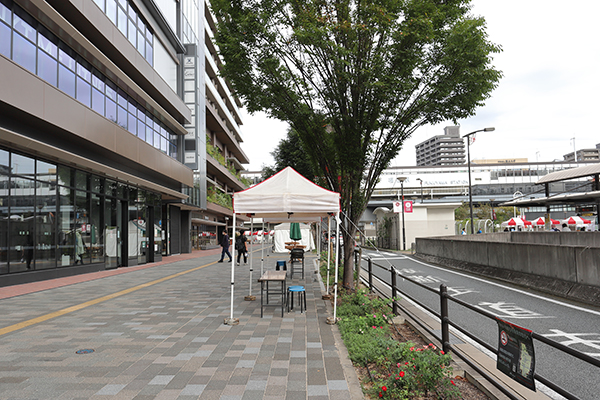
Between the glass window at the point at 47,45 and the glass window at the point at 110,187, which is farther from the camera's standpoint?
the glass window at the point at 110,187

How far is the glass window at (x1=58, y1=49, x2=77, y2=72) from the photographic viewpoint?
15143mm

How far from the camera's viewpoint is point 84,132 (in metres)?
15.6

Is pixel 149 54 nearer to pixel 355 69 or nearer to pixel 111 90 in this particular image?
pixel 111 90

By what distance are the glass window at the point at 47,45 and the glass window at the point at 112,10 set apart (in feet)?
13.7

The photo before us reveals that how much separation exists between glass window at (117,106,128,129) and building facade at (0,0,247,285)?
92 millimetres

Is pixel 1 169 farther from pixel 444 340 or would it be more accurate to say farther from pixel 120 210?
pixel 444 340

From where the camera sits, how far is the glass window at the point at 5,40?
1189cm

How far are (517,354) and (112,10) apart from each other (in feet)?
68.8

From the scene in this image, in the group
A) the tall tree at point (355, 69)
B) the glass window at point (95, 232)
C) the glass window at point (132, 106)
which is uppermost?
the glass window at point (132, 106)

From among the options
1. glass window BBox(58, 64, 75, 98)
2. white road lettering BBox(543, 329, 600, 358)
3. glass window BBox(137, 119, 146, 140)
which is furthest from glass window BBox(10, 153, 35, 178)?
white road lettering BBox(543, 329, 600, 358)

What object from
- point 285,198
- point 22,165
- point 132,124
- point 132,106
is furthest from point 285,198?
point 132,106

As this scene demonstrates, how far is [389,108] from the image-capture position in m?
9.96

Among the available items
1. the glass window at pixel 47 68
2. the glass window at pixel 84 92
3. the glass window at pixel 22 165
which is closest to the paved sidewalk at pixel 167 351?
the glass window at pixel 22 165

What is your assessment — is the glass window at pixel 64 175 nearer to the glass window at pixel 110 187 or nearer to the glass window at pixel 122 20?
the glass window at pixel 110 187
